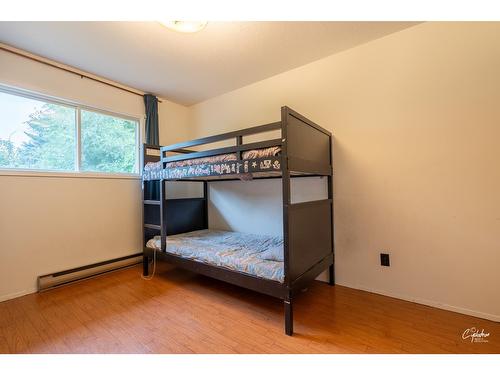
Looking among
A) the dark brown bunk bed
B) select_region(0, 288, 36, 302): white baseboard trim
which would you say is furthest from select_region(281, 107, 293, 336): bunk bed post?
select_region(0, 288, 36, 302): white baseboard trim

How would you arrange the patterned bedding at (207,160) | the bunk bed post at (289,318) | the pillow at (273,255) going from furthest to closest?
the pillow at (273,255) < the patterned bedding at (207,160) < the bunk bed post at (289,318)

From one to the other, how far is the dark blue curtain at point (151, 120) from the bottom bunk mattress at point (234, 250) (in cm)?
138

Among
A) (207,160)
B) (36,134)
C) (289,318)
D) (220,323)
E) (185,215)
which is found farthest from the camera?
(185,215)

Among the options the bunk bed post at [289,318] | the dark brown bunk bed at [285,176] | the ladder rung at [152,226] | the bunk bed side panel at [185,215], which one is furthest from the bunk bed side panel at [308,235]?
→ the bunk bed side panel at [185,215]

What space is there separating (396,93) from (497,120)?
2.35 ft

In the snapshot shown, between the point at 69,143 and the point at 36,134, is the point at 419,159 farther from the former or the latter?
the point at 36,134

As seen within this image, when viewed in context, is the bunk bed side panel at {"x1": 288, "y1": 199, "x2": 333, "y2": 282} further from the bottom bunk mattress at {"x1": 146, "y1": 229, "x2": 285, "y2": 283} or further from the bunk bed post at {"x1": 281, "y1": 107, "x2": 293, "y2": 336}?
the bottom bunk mattress at {"x1": 146, "y1": 229, "x2": 285, "y2": 283}

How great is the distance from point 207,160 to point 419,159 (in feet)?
6.10

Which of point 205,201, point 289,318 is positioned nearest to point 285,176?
point 289,318

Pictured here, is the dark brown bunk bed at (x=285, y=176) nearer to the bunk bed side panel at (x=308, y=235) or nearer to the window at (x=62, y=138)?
the bunk bed side panel at (x=308, y=235)

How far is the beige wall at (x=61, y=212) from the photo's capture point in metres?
2.16

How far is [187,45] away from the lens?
217 cm
